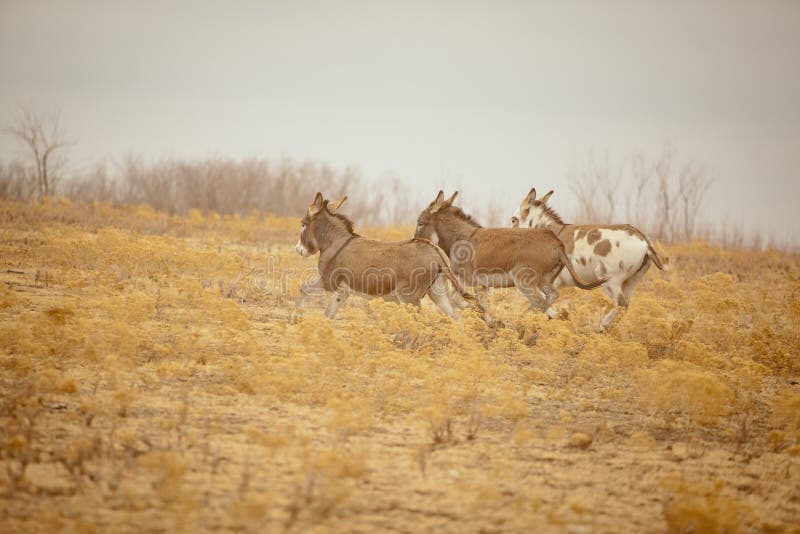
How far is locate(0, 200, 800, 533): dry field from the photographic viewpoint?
5.23 m

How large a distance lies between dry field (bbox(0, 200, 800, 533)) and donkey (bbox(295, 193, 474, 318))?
54cm

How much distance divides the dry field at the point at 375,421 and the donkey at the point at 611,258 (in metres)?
0.49

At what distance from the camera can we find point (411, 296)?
11.4 meters

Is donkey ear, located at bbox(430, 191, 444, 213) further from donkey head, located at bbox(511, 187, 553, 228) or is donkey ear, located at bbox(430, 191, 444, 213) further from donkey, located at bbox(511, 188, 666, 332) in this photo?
donkey, located at bbox(511, 188, 666, 332)

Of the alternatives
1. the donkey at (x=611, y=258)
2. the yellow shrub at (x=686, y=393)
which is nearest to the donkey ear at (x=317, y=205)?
the donkey at (x=611, y=258)

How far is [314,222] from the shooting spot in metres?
12.9

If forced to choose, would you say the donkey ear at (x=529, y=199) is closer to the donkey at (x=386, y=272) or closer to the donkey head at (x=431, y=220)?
the donkey head at (x=431, y=220)

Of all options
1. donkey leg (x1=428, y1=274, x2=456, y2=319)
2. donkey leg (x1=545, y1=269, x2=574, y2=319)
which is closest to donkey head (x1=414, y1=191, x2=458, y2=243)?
donkey leg (x1=428, y1=274, x2=456, y2=319)

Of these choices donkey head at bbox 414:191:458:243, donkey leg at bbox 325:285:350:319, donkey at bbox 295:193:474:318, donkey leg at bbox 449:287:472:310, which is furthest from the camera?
donkey head at bbox 414:191:458:243

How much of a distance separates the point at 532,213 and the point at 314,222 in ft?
14.0

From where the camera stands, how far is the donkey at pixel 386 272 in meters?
11.4

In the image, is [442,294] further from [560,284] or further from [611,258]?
[611,258]

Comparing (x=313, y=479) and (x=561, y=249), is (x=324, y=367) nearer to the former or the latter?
(x=313, y=479)

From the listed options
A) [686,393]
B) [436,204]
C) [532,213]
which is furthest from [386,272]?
[686,393]
